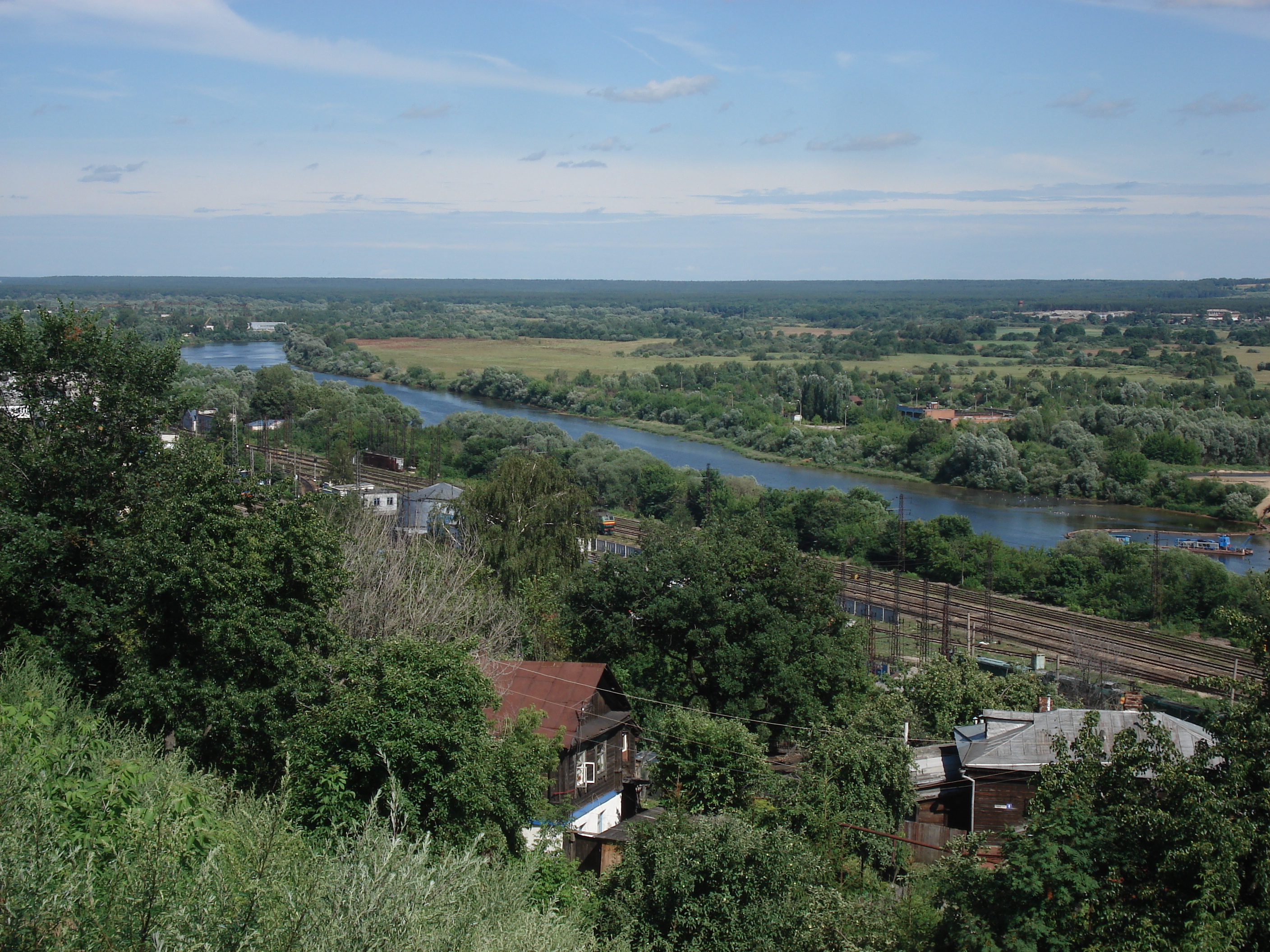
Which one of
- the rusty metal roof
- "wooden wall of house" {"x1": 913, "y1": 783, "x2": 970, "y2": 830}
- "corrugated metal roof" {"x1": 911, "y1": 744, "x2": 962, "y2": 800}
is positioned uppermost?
the rusty metal roof

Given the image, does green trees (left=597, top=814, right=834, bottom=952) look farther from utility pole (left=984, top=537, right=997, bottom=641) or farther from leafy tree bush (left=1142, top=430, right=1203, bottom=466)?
leafy tree bush (left=1142, top=430, right=1203, bottom=466)

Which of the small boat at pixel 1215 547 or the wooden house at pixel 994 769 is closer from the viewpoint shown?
the wooden house at pixel 994 769

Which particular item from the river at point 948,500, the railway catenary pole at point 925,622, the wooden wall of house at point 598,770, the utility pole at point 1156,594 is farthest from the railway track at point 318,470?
the utility pole at point 1156,594

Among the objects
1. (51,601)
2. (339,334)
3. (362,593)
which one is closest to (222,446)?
(51,601)

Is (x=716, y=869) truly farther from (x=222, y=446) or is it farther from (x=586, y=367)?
(x=586, y=367)

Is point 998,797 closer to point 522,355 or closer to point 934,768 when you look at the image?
point 934,768

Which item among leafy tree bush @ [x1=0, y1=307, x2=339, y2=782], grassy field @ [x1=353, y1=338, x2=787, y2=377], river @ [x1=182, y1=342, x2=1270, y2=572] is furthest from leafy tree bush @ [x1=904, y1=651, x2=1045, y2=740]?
grassy field @ [x1=353, y1=338, x2=787, y2=377]

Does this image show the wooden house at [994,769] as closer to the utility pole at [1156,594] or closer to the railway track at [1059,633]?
the railway track at [1059,633]
